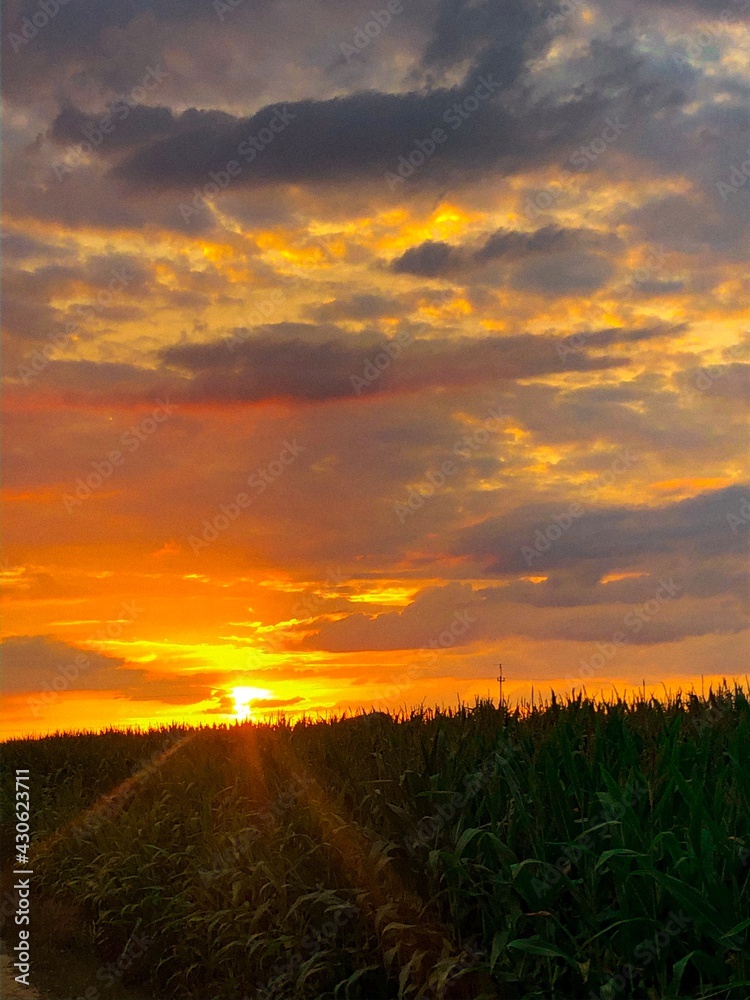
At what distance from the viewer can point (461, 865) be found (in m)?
7.40

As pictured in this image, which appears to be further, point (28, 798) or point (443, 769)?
point (28, 798)

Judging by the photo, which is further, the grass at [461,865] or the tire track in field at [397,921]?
the tire track in field at [397,921]

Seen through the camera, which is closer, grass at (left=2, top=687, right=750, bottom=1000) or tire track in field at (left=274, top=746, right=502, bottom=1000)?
grass at (left=2, top=687, right=750, bottom=1000)

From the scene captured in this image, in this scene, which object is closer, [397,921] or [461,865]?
[461,865]

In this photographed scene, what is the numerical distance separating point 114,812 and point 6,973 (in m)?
3.51

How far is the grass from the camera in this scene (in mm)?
6398

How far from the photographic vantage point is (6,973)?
12.0 meters

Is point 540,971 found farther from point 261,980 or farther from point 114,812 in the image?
point 114,812

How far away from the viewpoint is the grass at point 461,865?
6398 mm

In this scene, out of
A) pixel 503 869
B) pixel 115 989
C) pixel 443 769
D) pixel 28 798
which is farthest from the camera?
pixel 28 798

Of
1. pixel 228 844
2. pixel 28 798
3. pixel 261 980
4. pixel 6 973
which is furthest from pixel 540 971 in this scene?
pixel 28 798

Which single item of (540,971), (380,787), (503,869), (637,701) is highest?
(637,701)

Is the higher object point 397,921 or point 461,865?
point 461,865

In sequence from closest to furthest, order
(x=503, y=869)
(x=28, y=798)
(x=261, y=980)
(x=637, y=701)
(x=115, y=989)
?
(x=503, y=869)
(x=261, y=980)
(x=115, y=989)
(x=637, y=701)
(x=28, y=798)
